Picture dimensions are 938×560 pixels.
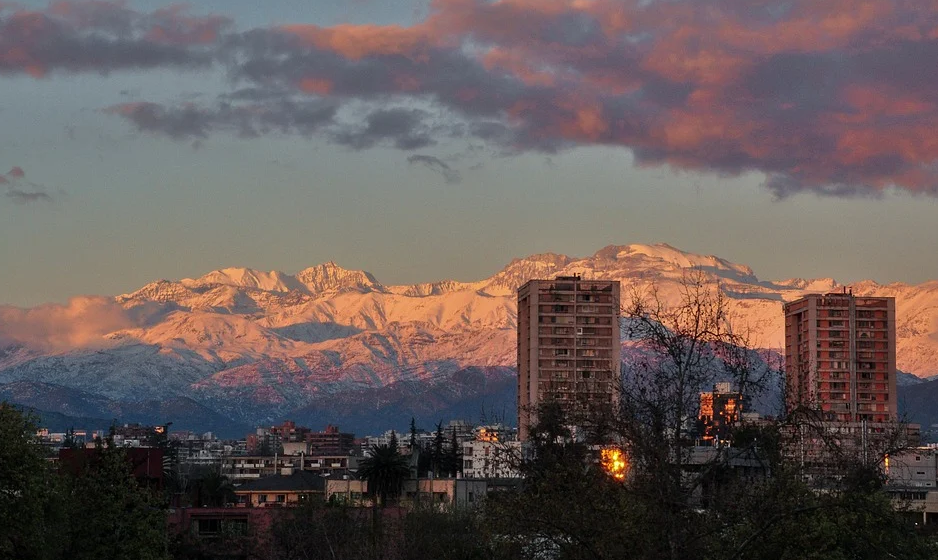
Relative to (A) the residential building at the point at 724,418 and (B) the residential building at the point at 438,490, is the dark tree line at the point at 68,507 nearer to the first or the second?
(A) the residential building at the point at 724,418

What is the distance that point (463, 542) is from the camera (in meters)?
78.4

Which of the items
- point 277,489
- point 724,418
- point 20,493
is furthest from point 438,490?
point 724,418

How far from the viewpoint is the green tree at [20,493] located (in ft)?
214

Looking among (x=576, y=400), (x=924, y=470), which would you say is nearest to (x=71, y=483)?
(x=576, y=400)

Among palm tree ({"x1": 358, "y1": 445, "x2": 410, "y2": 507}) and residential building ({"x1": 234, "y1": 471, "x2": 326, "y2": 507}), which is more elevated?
palm tree ({"x1": 358, "y1": 445, "x2": 410, "y2": 507})

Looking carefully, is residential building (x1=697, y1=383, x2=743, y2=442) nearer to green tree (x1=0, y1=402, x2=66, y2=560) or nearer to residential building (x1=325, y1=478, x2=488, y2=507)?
green tree (x1=0, y1=402, x2=66, y2=560)

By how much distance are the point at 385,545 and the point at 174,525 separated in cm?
2762

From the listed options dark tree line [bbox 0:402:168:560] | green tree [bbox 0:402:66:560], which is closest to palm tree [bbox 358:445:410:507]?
dark tree line [bbox 0:402:168:560]

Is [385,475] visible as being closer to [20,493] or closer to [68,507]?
[68,507]

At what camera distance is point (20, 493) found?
221 ft

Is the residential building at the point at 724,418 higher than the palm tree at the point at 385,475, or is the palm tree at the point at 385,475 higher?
the residential building at the point at 724,418

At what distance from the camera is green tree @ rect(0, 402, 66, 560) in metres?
65.1

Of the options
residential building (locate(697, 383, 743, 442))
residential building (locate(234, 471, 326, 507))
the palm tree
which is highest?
residential building (locate(697, 383, 743, 442))

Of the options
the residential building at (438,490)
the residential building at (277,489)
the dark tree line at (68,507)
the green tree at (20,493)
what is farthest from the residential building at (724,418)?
the residential building at (277,489)
